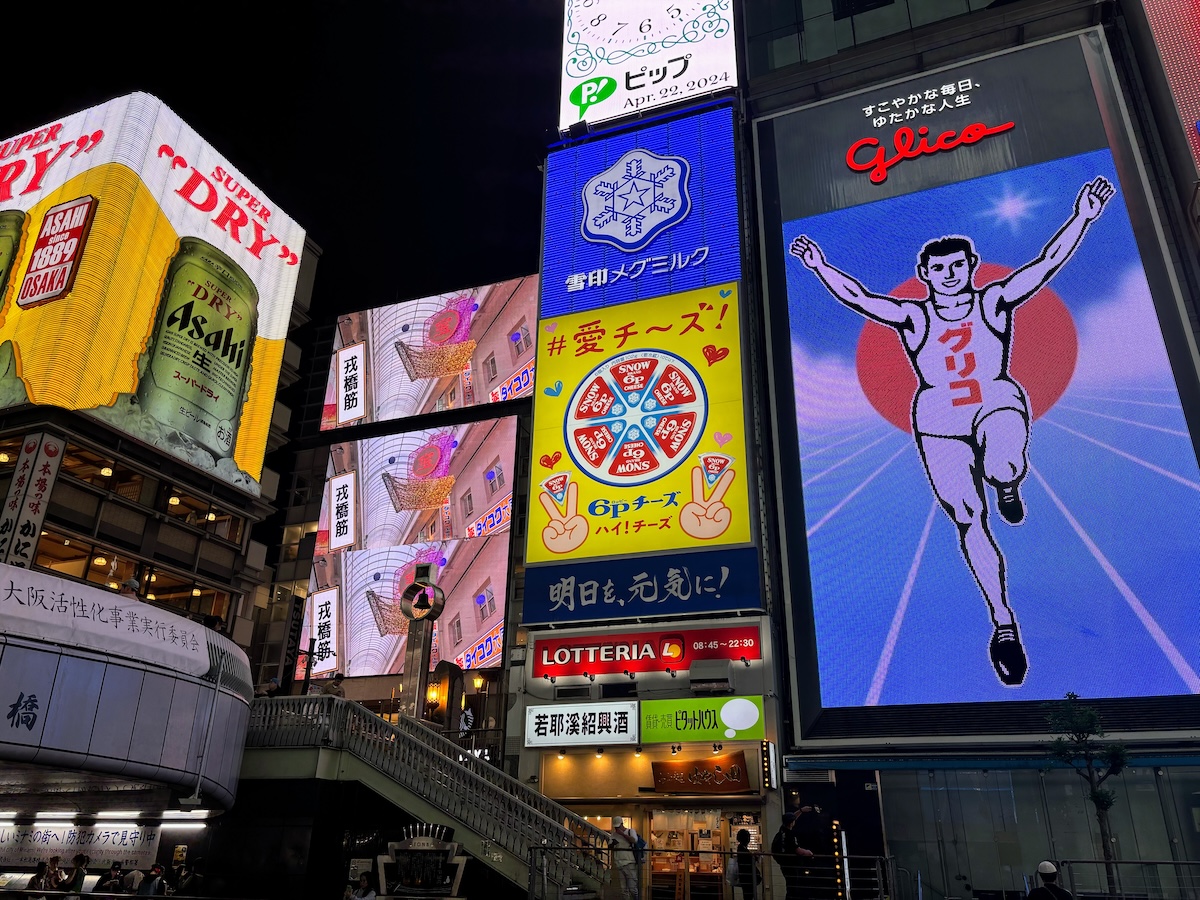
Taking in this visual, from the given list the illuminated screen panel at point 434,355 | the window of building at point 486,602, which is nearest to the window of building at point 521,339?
the illuminated screen panel at point 434,355

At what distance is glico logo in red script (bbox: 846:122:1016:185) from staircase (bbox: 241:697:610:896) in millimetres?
21181

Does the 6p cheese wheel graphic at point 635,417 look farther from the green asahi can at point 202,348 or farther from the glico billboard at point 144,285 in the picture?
the glico billboard at point 144,285

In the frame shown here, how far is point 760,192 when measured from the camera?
29.9m

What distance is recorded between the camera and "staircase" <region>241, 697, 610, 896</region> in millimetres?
16594

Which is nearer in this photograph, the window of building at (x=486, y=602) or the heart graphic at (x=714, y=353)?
the heart graphic at (x=714, y=353)

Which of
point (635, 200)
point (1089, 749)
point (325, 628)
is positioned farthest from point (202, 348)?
point (1089, 749)

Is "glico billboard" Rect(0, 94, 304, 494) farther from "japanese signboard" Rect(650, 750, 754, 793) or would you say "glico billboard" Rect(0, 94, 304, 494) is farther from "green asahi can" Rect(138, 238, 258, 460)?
"japanese signboard" Rect(650, 750, 754, 793)

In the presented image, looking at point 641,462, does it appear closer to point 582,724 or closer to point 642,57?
point 582,724

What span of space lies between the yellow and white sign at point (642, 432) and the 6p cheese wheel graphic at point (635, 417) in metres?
0.03

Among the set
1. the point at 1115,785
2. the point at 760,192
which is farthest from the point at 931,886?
the point at 760,192

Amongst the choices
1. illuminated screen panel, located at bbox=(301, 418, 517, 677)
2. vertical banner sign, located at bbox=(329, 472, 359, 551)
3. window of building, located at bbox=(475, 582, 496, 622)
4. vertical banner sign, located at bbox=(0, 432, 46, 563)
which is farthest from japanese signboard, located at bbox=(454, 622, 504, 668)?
vertical banner sign, located at bbox=(0, 432, 46, 563)

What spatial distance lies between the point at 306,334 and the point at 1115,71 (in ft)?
139

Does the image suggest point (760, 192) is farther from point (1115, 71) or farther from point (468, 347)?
point (468, 347)

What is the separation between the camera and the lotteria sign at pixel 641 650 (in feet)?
76.6
